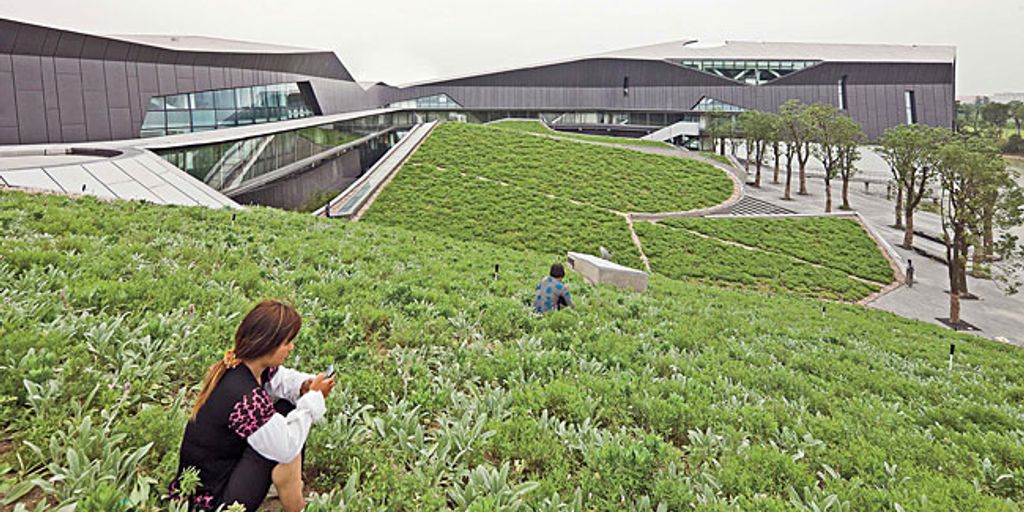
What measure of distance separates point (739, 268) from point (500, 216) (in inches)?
448

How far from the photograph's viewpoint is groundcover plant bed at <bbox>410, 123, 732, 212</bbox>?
27.2 metres

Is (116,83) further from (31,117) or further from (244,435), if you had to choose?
(244,435)

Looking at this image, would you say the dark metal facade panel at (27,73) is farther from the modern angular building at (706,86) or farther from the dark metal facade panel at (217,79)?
the modern angular building at (706,86)

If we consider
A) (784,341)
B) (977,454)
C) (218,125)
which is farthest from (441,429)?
(218,125)

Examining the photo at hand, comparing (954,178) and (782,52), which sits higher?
(782,52)

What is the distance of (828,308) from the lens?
45.4 ft

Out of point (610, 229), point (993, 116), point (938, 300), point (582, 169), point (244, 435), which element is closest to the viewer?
point (244, 435)

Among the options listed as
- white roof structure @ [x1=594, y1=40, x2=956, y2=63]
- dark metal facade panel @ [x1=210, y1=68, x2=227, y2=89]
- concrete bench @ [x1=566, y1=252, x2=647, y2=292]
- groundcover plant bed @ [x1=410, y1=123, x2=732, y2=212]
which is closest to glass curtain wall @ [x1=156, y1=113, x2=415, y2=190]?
dark metal facade panel @ [x1=210, y1=68, x2=227, y2=89]

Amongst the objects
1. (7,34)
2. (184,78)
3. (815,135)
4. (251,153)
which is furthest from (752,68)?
(7,34)

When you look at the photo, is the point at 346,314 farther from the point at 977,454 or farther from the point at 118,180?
the point at 118,180

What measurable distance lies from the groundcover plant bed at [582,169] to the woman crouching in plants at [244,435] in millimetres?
24093

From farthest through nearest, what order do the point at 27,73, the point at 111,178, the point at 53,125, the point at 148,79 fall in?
1. the point at 148,79
2. the point at 53,125
3. the point at 27,73
4. the point at 111,178

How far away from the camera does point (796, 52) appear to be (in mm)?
70375

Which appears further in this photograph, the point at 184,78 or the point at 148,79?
the point at 184,78
